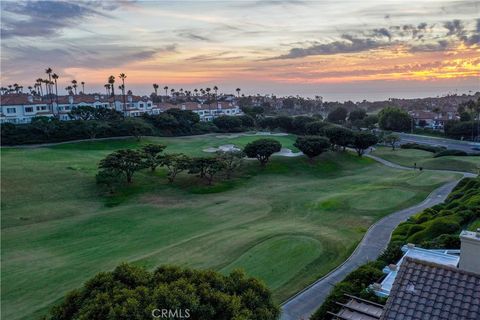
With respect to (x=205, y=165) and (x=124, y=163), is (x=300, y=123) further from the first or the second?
(x=124, y=163)

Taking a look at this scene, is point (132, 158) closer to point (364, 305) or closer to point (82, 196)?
point (82, 196)

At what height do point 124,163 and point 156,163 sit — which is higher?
point 124,163

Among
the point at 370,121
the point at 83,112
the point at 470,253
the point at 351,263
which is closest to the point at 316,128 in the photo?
the point at 370,121

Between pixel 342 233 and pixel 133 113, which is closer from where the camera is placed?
pixel 342 233

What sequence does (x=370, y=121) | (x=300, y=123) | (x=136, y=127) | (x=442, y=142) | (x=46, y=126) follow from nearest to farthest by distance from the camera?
1. (x=46, y=126)
2. (x=136, y=127)
3. (x=442, y=142)
4. (x=300, y=123)
5. (x=370, y=121)

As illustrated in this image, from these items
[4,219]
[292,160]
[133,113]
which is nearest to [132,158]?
[4,219]

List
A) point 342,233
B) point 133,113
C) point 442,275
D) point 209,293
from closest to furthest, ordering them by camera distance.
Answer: point 442,275 → point 209,293 → point 342,233 → point 133,113

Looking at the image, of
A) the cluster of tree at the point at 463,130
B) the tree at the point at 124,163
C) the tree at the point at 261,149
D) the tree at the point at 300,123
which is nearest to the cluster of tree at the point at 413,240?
the tree at the point at 261,149

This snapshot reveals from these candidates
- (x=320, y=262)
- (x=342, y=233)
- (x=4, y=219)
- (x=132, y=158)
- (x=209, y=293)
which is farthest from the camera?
(x=132, y=158)
